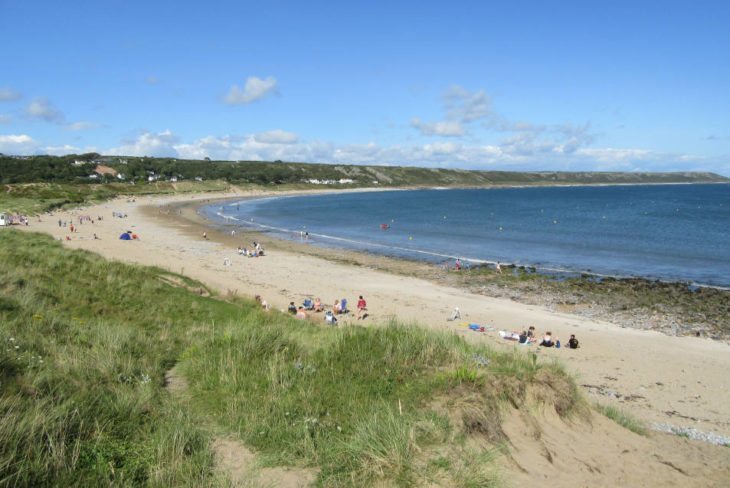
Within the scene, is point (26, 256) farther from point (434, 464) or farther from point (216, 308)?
point (434, 464)

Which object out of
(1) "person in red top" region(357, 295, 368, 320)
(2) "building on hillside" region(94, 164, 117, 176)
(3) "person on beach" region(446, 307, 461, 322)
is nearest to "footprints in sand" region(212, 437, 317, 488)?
(1) "person in red top" region(357, 295, 368, 320)

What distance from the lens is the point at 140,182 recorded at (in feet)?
372

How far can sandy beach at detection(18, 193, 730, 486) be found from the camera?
12.3 metres

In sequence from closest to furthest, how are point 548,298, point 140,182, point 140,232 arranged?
point 548,298, point 140,232, point 140,182

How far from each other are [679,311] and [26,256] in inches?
977

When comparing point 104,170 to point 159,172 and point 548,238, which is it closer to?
point 159,172

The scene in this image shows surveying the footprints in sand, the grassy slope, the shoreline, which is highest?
the grassy slope

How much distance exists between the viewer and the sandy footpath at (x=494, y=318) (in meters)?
12.4

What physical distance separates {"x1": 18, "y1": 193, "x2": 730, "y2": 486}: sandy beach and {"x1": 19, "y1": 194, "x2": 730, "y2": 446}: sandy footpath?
0.12 feet

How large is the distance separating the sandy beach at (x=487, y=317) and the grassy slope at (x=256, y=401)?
1.94 m

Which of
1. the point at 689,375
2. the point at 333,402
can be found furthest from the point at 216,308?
the point at 689,375

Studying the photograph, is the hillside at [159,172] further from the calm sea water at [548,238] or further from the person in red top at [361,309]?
the person in red top at [361,309]

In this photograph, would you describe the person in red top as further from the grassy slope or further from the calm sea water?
the calm sea water

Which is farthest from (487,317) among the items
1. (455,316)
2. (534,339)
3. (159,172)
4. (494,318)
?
(159,172)
